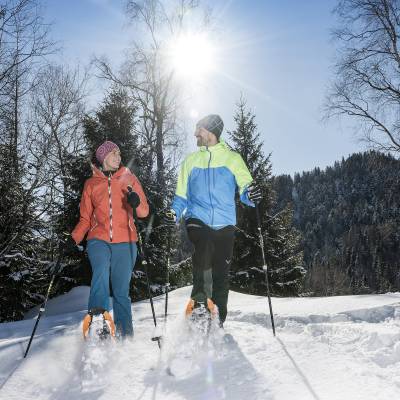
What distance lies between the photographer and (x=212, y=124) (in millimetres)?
4465

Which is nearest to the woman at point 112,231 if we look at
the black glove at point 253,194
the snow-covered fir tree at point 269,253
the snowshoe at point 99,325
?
the snowshoe at point 99,325

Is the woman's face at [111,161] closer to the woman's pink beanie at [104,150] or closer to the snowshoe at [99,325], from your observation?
the woman's pink beanie at [104,150]

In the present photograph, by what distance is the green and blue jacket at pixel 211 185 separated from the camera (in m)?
4.22

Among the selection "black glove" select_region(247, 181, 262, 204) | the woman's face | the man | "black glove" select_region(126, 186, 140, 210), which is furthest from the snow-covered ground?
the woman's face

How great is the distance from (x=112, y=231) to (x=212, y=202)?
111 cm

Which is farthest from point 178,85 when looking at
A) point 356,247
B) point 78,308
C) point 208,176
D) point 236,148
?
point 356,247

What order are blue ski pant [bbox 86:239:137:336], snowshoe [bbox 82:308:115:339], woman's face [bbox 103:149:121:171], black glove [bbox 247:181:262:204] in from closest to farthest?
snowshoe [bbox 82:308:115:339] → blue ski pant [bbox 86:239:137:336] → black glove [bbox 247:181:262:204] → woman's face [bbox 103:149:121:171]

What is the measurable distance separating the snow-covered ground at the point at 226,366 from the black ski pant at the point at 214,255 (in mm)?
392

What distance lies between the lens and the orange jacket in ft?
13.6

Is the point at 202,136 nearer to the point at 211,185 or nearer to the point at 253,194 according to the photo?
the point at 211,185

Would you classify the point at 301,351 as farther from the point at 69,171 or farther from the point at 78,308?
the point at 69,171

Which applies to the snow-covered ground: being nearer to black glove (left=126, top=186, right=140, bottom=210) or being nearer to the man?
the man

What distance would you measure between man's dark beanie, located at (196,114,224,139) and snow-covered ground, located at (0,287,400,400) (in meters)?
2.11

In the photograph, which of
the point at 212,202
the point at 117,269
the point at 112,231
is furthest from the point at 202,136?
the point at 117,269
